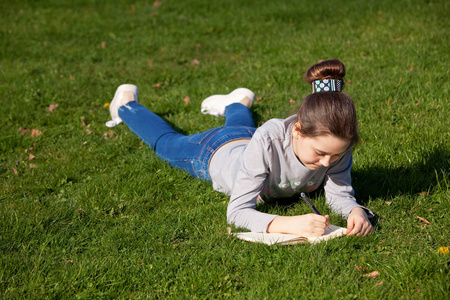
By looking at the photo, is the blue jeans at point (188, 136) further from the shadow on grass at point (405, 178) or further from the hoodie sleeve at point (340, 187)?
the shadow on grass at point (405, 178)

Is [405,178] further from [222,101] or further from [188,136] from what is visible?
[222,101]

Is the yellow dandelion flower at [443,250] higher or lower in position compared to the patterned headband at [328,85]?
lower

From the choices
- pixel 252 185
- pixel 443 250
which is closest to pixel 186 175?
pixel 252 185

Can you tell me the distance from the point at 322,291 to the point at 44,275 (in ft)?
5.91

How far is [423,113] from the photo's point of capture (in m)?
4.75

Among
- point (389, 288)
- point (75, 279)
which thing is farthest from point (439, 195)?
point (75, 279)

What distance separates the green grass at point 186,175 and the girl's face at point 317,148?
369 millimetres

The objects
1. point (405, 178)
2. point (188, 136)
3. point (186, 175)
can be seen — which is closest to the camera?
point (405, 178)

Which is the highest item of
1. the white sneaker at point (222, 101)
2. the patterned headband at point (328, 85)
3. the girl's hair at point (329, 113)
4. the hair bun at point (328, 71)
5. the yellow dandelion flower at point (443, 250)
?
the hair bun at point (328, 71)

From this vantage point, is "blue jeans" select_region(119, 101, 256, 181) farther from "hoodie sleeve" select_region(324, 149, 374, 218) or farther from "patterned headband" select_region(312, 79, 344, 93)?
"patterned headband" select_region(312, 79, 344, 93)

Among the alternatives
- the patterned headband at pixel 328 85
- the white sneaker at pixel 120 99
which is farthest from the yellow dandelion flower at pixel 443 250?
the white sneaker at pixel 120 99

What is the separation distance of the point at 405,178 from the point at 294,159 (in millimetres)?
1165

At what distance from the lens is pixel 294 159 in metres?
3.22

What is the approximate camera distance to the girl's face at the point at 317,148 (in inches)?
111
